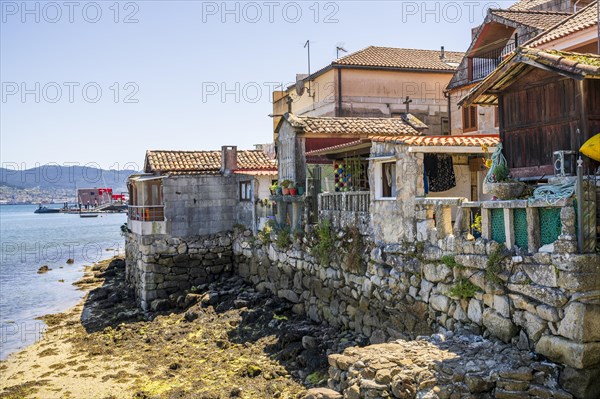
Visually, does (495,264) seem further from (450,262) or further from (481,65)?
(481,65)

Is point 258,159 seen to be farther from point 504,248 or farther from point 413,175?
point 504,248

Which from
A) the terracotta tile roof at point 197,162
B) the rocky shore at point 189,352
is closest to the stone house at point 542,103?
the rocky shore at point 189,352

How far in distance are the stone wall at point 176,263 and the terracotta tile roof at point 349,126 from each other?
7.16 m

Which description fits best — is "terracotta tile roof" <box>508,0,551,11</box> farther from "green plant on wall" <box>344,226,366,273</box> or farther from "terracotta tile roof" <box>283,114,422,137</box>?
"green plant on wall" <box>344,226,366,273</box>

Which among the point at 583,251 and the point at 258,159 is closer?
the point at 583,251

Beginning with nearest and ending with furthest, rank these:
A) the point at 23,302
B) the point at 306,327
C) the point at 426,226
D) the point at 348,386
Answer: the point at 348,386 → the point at 426,226 → the point at 306,327 → the point at 23,302

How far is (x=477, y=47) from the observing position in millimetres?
24438

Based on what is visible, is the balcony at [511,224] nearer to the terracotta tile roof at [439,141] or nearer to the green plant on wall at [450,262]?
the green plant on wall at [450,262]

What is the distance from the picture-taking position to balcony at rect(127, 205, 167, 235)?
25672 mm

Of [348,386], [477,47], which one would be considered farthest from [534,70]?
[477,47]

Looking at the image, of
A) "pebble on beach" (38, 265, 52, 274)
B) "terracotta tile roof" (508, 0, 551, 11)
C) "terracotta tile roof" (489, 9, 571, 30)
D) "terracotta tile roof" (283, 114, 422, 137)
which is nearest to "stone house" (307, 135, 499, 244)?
"terracotta tile roof" (283, 114, 422, 137)

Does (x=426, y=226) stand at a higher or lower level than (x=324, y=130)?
lower

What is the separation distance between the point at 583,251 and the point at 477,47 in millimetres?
16974

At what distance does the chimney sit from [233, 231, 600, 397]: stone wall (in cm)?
807
